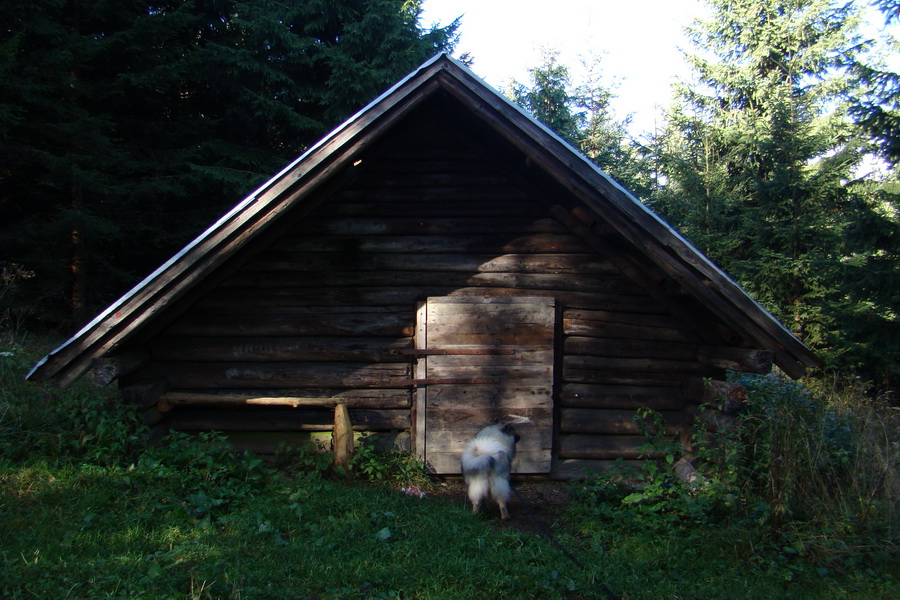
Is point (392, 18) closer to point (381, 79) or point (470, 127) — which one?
point (381, 79)

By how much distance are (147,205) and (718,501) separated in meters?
14.6

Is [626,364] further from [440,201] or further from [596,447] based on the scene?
[440,201]

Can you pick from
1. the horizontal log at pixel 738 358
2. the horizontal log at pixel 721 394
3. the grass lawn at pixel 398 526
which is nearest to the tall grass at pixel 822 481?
the grass lawn at pixel 398 526

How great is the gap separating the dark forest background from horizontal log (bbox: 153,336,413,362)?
5213mm

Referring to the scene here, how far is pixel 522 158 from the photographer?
662 centimetres

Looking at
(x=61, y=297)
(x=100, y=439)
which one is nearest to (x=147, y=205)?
(x=61, y=297)

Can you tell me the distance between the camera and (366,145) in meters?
5.64

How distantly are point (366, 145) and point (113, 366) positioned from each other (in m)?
3.23

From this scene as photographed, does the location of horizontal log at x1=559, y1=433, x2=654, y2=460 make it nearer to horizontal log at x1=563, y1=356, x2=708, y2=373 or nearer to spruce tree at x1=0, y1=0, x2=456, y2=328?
horizontal log at x1=563, y1=356, x2=708, y2=373

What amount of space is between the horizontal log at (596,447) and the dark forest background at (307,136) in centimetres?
610

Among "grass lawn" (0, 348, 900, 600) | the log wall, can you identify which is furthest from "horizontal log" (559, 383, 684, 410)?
"grass lawn" (0, 348, 900, 600)

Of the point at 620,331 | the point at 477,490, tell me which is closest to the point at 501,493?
the point at 477,490

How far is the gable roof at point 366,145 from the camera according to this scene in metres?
5.34

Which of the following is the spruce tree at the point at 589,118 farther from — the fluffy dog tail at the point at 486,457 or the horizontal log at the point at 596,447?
the fluffy dog tail at the point at 486,457
